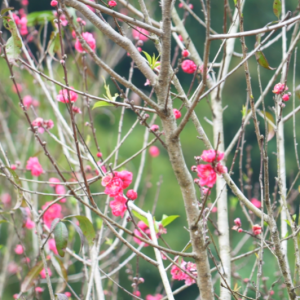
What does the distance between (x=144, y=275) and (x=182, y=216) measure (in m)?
0.83

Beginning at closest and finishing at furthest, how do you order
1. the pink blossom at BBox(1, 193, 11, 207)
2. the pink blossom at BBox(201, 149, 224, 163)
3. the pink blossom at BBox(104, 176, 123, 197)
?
the pink blossom at BBox(201, 149, 224, 163)
the pink blossom at BBox(104, 176, 123, 197)
the pink blossom at BBox(1, 193, 11, 207)

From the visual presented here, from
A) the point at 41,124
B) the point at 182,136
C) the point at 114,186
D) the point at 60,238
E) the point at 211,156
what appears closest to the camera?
the point at 211,156

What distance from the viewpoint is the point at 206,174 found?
2.60 feet

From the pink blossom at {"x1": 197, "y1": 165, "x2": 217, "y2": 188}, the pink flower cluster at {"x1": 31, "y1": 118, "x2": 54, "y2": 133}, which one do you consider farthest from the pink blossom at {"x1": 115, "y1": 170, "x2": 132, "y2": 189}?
the pink flower cluster at {"x1": 31, "y1": 118, "x2": 54, "y2": 133}

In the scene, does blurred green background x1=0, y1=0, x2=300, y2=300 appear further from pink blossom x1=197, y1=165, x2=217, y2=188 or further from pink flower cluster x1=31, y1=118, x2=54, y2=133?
pink blossom x1=197, y1=165, x2=217, y2=188

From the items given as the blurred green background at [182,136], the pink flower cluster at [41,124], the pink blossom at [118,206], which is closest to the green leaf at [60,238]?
the pink blossom at [118,206]

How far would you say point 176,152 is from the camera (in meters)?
0.90

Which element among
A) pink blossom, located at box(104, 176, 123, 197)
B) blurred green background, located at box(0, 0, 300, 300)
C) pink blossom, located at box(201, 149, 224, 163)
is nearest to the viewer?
pink blossom, located at box(201, 149, 224, 163)

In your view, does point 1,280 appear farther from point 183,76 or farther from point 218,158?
point 183,76

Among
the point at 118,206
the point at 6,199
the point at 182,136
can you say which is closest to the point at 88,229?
the point at 118,206

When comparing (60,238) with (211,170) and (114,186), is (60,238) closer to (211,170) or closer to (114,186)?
(114,186)

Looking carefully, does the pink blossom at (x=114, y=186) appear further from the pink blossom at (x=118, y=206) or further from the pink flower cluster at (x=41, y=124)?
the pink flower cluster at (x=41, y=124)

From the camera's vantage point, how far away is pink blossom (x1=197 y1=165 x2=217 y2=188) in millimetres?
788

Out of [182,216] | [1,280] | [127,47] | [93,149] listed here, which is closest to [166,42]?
[127,47]
